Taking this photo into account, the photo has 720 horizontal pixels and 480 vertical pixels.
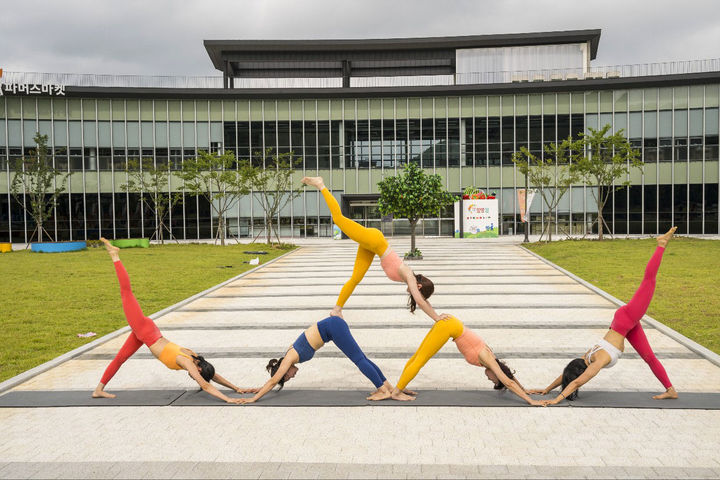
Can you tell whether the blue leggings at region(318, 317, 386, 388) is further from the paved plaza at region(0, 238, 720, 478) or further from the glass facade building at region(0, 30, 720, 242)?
the glass facade building at region(0, 30, 720, 242)

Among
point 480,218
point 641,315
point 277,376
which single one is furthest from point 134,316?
point 480,218

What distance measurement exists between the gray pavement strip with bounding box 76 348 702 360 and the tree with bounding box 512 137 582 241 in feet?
73.9

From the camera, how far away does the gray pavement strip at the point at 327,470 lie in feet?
13.6

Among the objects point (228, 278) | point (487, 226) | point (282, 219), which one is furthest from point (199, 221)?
point (228, 278)

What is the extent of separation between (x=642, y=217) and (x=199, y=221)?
32664 mm

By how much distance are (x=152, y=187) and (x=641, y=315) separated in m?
39.0

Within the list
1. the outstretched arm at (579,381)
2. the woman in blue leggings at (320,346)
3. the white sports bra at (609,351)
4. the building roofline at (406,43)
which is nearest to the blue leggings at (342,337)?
the woman in blue leggings at (320,346)

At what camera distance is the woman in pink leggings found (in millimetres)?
5391

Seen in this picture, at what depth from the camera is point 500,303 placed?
12.1 meters

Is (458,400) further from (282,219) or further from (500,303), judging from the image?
(282,219)

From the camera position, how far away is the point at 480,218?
1444 inches

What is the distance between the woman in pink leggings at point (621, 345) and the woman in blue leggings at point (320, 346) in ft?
6.10

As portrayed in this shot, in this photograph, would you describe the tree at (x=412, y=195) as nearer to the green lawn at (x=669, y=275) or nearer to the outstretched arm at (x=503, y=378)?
the green lawn at (x=669, y=275)

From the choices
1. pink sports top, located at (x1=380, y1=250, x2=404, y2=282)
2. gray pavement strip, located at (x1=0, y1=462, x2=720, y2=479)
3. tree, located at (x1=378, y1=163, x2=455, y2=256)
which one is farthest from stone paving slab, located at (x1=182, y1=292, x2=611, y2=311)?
tree, located at (x1=378, y1=163, x2=455, y2=256)
